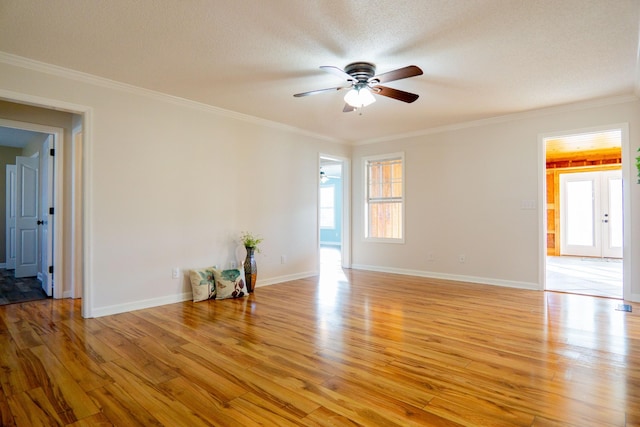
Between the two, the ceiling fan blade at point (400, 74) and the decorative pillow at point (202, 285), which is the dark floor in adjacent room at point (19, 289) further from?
the ceiling fan blade at point (400, 74)

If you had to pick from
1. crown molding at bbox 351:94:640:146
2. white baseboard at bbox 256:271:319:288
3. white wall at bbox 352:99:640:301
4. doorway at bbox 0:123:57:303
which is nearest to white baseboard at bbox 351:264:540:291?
white wall at bbox 352:99:640:301

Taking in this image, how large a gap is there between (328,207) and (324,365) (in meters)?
10.5

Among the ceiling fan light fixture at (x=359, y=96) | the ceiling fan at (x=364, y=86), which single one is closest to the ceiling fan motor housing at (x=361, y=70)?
the ceiling fan at (x=364, y=86)

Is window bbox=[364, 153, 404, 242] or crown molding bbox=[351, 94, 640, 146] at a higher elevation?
crown molding bbox=[351, 94, 640, 146]

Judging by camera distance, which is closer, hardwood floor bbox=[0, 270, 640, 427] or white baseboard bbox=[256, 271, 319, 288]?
hardwood floor bbox=[0, 270, 640, 427]

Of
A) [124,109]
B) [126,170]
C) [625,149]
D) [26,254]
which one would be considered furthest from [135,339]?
[625,149]

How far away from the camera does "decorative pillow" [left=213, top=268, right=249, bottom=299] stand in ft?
14.4

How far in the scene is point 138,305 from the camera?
3957 mm

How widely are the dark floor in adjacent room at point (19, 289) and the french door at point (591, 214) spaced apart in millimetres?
10684

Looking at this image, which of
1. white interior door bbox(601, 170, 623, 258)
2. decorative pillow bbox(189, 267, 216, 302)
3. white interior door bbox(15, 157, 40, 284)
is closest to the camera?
decorative pillow bbox(189, 267, 216, 302)

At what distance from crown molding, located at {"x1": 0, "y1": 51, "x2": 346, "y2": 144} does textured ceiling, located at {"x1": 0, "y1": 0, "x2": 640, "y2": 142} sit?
96 millimetres

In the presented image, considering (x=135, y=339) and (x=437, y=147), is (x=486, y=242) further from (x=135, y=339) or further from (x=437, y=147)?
(x=135, y=339)

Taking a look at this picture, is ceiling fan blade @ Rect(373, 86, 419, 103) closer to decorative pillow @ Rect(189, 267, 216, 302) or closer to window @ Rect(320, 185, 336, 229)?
decorative pillow @ Rect(189, 267, 216, 302)

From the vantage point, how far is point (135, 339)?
2.99m
